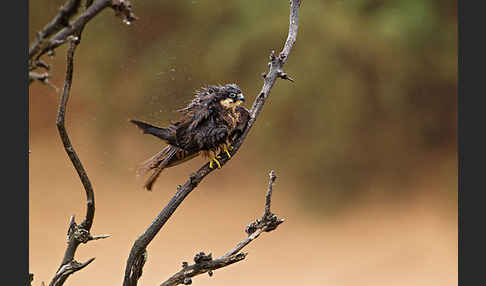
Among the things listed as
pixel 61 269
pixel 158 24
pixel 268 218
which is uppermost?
pixel 158 24

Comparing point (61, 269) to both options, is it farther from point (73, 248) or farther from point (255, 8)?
point (255, 8)

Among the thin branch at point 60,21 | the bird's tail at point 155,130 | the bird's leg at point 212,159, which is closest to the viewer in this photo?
the thin branch at point 60,21

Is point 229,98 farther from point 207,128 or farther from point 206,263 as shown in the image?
point 206,263

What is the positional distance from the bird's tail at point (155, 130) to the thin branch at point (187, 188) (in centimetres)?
8

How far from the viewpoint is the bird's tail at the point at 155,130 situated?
0.94 m

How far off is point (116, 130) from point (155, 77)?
0.34 m

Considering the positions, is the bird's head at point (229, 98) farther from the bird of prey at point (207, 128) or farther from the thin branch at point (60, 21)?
the thin branch at point (60, 21)

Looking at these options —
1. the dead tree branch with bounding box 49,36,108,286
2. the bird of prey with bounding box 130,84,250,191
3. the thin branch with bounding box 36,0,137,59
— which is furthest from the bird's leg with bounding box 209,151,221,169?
the thin branch with bounding box 36,0,137,59

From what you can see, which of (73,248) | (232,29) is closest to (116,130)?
(73,248)

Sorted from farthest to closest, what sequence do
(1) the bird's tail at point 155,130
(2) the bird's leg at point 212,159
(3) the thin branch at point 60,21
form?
(2) the bird's leg at point 212,159, (1) the bird's tail at point 155,130, (3) the thin branch at point 60,21

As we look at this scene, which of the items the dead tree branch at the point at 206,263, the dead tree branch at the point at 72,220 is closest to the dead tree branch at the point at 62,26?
the dead tree branch at the point at 72,220

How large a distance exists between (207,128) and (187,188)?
104 millimetres

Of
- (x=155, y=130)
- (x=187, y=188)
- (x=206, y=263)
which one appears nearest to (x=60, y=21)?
(x=155, y=130)

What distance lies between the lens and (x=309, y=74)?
206 cm
